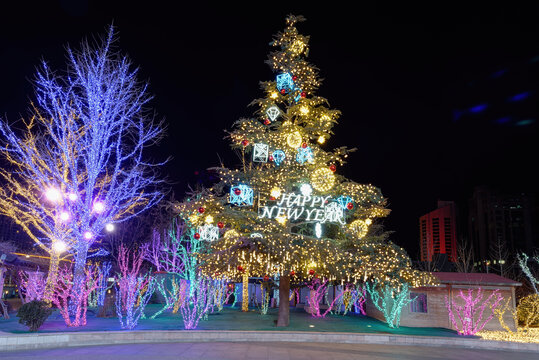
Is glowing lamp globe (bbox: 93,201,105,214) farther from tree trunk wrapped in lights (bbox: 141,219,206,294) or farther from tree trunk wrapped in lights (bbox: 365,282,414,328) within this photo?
tree trunk wrapped in lights (bbox: 365,282,414,328)

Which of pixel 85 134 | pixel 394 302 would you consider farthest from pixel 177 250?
pixel 394 302

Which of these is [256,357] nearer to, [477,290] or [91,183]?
[91,183]

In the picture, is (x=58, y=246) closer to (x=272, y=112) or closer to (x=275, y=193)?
(x=275, y=193)

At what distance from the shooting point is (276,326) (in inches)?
579

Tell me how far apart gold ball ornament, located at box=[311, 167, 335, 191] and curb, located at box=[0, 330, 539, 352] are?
16.5 ft

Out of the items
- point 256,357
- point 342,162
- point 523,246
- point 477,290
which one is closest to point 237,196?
point 342,162

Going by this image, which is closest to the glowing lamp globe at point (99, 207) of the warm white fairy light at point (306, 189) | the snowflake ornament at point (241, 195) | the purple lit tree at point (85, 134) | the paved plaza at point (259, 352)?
the purple lit tree at point (85, 134)

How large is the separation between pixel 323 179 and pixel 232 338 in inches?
246

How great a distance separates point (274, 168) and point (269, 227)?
2913mm

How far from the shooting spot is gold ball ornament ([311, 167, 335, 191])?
1480 cm

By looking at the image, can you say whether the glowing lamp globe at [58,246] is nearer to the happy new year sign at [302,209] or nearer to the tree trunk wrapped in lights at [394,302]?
the happy new year sign at [302,209]

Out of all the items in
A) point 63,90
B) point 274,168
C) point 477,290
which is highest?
point 63,90

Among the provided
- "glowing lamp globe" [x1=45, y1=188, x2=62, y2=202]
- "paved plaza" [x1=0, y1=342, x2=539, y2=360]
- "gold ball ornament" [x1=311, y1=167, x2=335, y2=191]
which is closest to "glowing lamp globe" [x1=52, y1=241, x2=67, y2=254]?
"glowing lamp globe" [x1=45, y1=188, x2=62, y2=202]

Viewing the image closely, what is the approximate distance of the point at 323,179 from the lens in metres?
14.8
